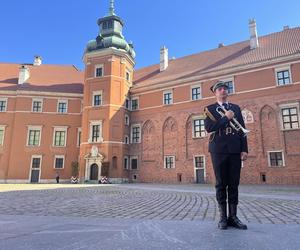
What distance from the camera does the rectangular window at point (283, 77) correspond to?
24.5 meters

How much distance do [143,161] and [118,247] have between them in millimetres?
28572

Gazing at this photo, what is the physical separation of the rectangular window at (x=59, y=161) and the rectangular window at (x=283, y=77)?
998 inches

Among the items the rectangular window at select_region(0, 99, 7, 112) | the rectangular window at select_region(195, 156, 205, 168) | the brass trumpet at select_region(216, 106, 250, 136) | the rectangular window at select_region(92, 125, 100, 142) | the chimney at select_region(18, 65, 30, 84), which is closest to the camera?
the brass trumpet at select_region(216, 106, 250, 136)

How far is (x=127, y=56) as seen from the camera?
34.1m

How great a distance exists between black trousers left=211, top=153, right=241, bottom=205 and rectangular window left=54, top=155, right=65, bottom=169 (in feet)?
104

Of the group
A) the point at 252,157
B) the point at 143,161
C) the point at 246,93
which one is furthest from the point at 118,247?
the point at 143,161

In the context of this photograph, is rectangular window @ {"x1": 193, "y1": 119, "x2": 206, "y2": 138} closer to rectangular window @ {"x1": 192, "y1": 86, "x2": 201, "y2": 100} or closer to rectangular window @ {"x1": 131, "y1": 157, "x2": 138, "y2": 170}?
rectangular window @ {"x1": 192, "y1": 86, "x2": 201, "y2": 100}

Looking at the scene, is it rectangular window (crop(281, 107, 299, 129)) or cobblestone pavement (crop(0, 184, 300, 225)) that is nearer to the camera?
cobblestone pavement (crop(0, 184, 300, 225))

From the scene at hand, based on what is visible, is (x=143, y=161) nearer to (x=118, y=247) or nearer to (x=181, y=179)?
(x=181, y=179)

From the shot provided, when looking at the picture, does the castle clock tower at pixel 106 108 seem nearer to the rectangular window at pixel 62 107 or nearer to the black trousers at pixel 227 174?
the rectangular window at pixel 62 107

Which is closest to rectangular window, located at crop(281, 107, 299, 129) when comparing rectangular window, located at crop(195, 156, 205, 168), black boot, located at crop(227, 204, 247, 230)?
rectangular window, located at crop(195, 156, 205, 168)

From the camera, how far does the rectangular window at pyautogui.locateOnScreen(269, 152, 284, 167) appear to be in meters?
23.1

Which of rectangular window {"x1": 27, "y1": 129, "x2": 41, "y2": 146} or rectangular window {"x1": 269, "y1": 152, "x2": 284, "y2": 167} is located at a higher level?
rectangular window {"x1": 27, "y1": 129, "x2": 41, "y2": 146}

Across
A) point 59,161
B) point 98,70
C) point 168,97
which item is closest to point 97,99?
point 98,70
